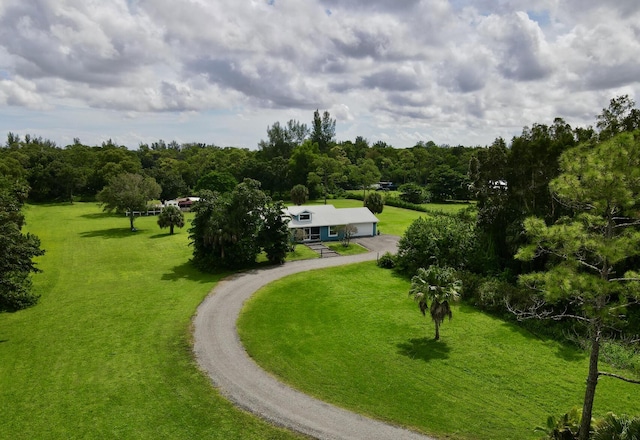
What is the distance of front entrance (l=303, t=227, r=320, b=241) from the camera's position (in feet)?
160

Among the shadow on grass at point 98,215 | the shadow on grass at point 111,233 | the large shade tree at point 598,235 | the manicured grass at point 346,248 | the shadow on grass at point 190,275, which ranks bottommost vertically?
the shadow on grass at point 190,275

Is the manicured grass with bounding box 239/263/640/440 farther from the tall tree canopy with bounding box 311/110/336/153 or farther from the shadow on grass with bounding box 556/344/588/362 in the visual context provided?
the tall tree canopy with bounding box 311/110/336/153

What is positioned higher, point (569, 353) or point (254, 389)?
point (569, 353)

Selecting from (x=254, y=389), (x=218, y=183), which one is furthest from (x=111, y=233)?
(x=254, y=389)

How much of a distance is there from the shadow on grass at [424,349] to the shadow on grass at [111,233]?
4189cm

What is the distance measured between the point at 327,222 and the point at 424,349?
90.5ft

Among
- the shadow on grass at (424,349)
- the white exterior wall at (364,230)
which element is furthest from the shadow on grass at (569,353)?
the white exterior wall at (364,230)

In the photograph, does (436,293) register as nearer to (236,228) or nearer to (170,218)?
(236,228)

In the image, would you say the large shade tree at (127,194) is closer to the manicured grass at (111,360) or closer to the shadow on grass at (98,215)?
the shadow on grass at (98,215)

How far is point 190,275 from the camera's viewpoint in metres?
36.0

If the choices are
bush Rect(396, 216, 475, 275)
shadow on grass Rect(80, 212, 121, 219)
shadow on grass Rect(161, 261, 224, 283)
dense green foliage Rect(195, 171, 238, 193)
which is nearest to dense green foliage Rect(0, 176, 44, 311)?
shadow on grass Rect(161, 261, 224, 283)

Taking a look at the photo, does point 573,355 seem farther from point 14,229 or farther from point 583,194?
point 14,229

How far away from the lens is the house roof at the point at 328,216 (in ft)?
160

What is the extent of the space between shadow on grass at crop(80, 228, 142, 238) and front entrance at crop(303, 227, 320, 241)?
23.3 m
